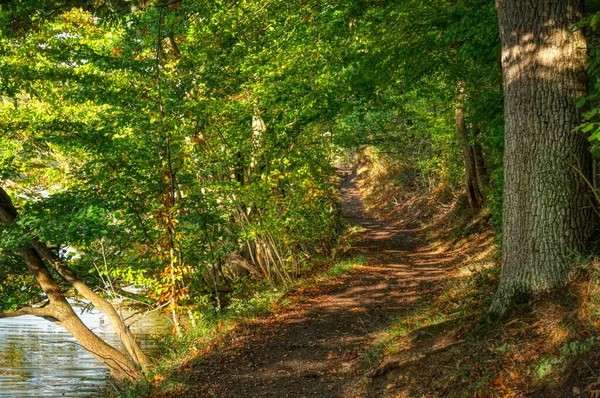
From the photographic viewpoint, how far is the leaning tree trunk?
Answer: 476 centimetres

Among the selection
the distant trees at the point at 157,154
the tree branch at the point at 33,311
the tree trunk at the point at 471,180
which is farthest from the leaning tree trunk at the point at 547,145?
the tree trunk at the point at 471,180

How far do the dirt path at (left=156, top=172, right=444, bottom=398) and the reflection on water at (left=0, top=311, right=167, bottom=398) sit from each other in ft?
7.88

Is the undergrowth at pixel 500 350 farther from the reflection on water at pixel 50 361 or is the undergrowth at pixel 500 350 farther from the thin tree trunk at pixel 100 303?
the reflection on water at pixel 50 361

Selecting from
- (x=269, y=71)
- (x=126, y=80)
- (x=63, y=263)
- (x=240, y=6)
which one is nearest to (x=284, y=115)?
(x=269, y=71)

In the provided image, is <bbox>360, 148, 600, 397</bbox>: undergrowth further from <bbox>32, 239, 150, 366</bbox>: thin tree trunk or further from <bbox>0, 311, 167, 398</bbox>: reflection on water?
<bbox>0, 311, 167, 398</bbox>: reflection on water

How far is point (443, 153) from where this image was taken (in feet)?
69.8

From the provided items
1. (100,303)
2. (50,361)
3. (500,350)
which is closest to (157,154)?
(100,303)

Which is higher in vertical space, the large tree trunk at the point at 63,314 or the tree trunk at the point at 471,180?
the tree trunk at the point at 471,180

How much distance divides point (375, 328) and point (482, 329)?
3.19 meters

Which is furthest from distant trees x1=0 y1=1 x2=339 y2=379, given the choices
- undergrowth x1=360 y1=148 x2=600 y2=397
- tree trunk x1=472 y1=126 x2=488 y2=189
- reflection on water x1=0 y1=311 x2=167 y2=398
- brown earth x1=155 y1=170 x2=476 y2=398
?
tree trunk x1=472 y1=126 x2=488 y2=189

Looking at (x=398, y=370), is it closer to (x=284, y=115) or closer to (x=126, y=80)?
(x=284, y=115)

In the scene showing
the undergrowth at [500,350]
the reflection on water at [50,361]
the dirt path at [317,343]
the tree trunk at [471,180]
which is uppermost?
the tree trunk at [471,180]

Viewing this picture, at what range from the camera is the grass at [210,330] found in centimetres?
758

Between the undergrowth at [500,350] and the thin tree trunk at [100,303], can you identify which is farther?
the thin tree trunk at [100,303]
